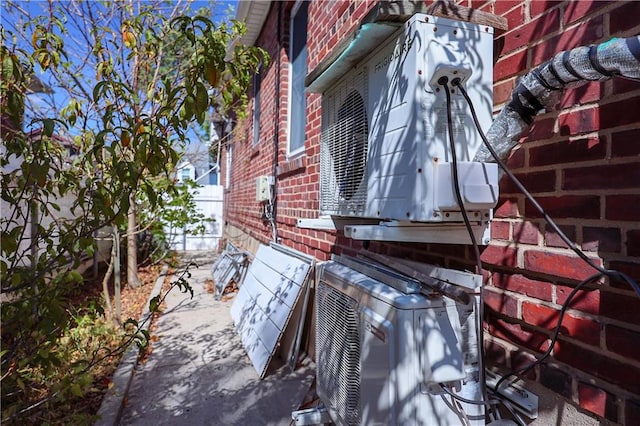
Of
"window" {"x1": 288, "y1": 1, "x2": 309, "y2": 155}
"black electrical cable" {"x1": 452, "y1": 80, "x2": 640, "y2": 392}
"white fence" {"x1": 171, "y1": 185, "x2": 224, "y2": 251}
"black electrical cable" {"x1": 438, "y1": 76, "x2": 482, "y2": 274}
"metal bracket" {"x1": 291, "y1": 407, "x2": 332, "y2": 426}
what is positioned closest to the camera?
"black electrical cable" {"x1": 452, "y1": 80, "x2": 640, "y2": 392}

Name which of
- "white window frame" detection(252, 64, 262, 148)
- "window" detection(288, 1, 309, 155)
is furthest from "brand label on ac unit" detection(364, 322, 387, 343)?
"white window frame" detection(252, 64, 262, 148)

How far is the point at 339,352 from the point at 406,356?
59 centimetres

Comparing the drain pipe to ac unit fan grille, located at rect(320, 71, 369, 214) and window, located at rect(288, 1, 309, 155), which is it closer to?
window, located at rect(288, 1, 309, 155)

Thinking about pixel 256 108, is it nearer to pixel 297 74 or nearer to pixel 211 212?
pixel 297 74

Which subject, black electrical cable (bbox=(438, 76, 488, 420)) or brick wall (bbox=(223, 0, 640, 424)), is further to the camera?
black electrical cable (bbox=(438, 76, 488, 420))

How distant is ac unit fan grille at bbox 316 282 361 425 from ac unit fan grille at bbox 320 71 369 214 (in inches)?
18.4

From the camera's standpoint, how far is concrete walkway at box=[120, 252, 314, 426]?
2.77m

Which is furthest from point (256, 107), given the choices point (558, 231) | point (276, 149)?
point (558, 231)

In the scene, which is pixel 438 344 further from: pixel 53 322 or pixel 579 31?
pixel 53 322

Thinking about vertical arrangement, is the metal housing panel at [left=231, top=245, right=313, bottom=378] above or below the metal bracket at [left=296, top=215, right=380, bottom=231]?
below

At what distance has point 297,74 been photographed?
504 cm

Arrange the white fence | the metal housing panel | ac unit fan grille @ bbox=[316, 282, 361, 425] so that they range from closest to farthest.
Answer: ac unit fan grille @ bbox=[316, 282, 361, 425] → the metal housing panel → the white fence

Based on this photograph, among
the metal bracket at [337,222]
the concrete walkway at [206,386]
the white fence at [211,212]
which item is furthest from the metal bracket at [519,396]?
the white fence at [211,212]

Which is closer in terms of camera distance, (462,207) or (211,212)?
(462,207)
